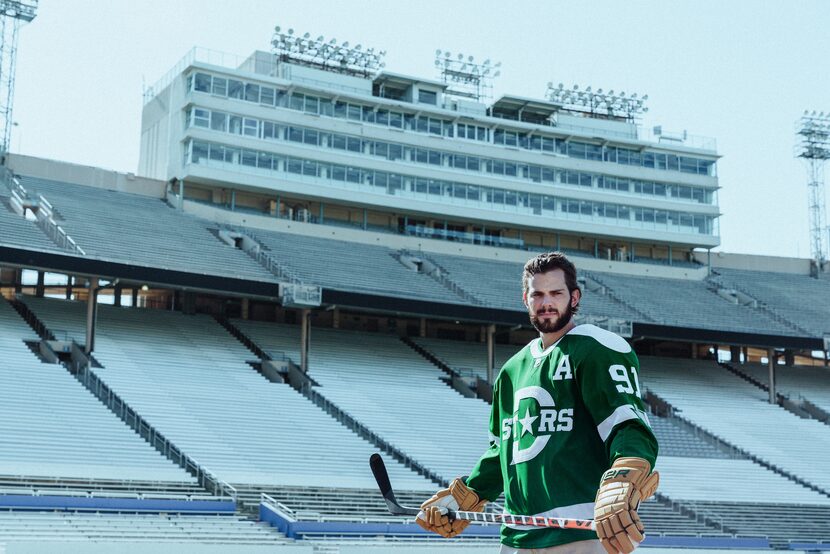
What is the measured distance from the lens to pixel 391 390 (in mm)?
35281

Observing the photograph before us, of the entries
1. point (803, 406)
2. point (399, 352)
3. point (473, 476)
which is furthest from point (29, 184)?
point (473, 476)

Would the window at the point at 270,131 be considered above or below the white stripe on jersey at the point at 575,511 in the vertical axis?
above

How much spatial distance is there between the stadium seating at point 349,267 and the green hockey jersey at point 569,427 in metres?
31.6

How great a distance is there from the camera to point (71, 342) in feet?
105

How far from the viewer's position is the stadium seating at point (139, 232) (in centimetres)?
3528

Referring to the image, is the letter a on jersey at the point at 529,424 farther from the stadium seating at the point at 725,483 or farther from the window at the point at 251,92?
the window at the point at 251,92

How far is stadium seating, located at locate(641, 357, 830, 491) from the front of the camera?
120 ft

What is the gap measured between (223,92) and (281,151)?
139 inches

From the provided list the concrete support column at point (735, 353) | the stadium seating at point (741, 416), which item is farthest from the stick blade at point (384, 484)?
Answer: the concrete support column at point (735, 353)

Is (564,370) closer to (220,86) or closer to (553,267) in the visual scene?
(553,267)

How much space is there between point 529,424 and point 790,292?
166ft

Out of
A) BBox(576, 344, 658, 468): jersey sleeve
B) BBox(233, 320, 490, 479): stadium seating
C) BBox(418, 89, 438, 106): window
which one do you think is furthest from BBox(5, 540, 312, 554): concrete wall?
BBox(418, 89, 438, 106): window

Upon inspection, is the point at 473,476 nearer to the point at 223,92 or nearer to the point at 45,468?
the point at 45,468

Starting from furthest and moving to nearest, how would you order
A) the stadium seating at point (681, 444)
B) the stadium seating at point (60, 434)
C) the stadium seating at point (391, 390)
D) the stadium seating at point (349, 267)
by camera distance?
the stadium seating at point (349, 267)
the stadium seating at point (681, 444)
the stadium seating at point (391, 390)
the stadium seating at point (60, 434)
